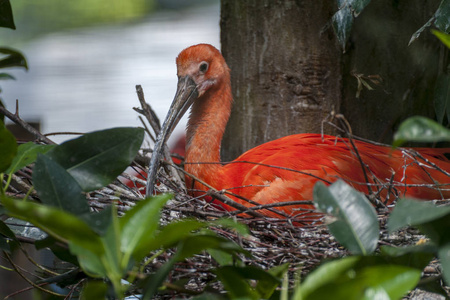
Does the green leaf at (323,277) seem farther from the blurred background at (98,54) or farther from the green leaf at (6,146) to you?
the blurred background at (98,54)

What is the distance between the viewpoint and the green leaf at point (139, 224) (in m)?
0.69

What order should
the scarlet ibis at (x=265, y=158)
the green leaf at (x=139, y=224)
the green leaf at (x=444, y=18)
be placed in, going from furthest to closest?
1. the scarlet ibis at (x=265, y=158)
2. the green leaf at (x=444, y=18)
3. the green leaf at (x=139, y=224)

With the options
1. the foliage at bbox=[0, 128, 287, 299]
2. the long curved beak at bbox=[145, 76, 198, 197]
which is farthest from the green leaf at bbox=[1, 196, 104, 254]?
the long curved beak at bbox=[145, 76, 198, 197]

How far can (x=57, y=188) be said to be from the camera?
0.82 meters

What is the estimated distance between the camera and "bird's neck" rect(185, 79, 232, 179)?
7.23 ft

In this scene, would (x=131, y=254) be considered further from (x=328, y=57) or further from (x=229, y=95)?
(x=229, y=95)

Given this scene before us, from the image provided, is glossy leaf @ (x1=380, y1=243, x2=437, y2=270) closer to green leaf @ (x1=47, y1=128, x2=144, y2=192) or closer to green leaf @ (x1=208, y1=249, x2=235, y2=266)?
green leaf @ (x1=208, y1=249, x2=235, y2=266)

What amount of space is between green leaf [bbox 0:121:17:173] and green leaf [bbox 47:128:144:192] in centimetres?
8

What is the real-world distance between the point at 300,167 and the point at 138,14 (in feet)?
9.60

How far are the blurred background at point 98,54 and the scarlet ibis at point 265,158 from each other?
1.66m

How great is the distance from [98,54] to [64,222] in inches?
151

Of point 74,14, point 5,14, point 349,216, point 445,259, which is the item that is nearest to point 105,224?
point 349,216

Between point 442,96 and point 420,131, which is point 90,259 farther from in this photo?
point 442,96

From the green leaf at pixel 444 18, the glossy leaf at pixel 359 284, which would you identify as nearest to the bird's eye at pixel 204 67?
the green leaf at pixel 444 18
